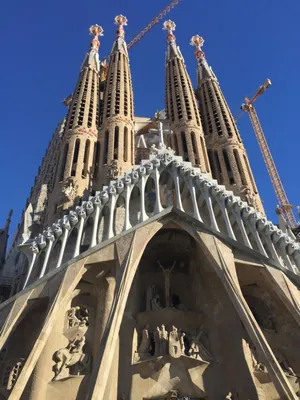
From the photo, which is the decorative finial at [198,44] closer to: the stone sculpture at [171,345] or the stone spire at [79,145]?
the stone spire at [79,145]

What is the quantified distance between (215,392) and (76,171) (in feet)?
33.5

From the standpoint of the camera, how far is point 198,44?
29.9 meters

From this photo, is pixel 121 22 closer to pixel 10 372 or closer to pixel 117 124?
pixel 117 124

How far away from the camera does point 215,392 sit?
10.5 m

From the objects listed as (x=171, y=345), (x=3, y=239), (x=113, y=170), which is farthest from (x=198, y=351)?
(x=3, y=239)

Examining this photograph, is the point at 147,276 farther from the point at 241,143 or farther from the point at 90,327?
the point at 241,143

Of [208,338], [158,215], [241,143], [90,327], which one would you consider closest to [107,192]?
[158,215]

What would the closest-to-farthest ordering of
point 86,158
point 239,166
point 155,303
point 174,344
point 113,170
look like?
point 174,344 < point 155,303 < point 113,170 < point 86,158 < point 239,166

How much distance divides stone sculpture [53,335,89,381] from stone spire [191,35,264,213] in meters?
9.00

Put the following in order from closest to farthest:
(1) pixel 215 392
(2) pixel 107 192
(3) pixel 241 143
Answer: (1) pixel 215 392, (2) pixel 107 192, (3) pixel 241 143

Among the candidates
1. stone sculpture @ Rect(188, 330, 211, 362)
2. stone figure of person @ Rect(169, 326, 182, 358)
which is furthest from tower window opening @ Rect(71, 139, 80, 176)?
stone sculpture @ Rect(188, 330, 211, 362)

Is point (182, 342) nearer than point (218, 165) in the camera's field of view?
Yes

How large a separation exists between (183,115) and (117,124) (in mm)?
3916

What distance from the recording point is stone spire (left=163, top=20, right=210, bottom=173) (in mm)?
19188
